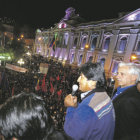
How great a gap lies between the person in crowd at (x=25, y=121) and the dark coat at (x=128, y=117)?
118 centimetres

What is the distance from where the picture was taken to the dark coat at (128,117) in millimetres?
1821

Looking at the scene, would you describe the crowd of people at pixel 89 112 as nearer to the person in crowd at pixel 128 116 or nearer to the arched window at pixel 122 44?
the person in crowd at pixel 128 116

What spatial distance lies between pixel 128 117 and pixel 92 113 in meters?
0.80

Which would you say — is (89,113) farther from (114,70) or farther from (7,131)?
(114,70)

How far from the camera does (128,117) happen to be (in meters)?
1.83

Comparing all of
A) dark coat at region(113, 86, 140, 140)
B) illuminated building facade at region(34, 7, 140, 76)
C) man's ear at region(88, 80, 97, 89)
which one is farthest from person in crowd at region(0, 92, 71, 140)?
illuminated building facade at region(34, 7, 140, 76)

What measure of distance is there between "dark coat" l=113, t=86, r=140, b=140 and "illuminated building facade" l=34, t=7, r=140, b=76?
58.4 ft

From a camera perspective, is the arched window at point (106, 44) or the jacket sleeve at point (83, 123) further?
the arched window at point (106, 44)

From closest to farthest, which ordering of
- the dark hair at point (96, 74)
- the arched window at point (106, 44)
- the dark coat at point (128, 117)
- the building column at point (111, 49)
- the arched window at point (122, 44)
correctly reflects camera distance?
the dark hair at point (96, 74), the dark coat at point (128, 117), the arched window at point (122, 44), the building column at point (111, 49), the arched window at point (106, 44)

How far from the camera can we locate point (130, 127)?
1851 millimetres

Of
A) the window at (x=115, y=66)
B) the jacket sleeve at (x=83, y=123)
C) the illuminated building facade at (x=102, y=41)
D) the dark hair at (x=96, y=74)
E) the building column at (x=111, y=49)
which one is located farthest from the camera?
the building column at (x=111, y=49)

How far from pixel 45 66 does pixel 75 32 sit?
20.5 m

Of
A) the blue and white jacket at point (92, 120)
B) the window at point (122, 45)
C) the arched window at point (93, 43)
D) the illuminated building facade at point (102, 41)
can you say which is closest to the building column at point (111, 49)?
the illuminated building facade at point (102, 41)

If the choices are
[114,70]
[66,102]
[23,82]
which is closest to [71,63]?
[114,70]
